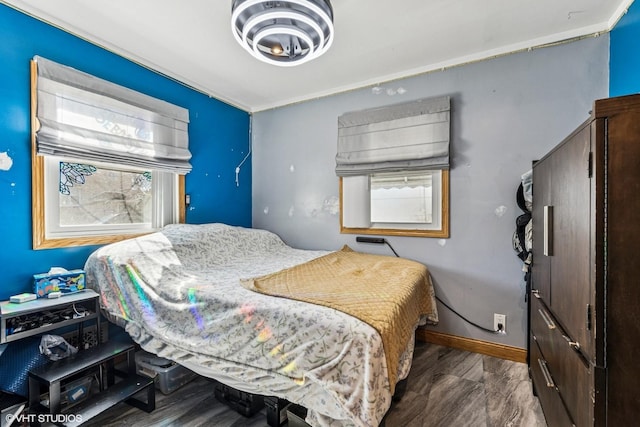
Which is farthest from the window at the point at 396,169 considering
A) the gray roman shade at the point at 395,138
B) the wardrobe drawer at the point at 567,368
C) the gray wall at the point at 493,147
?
the wardrobe drawer at the point at 567,368

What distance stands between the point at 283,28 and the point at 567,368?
1924 millimetres

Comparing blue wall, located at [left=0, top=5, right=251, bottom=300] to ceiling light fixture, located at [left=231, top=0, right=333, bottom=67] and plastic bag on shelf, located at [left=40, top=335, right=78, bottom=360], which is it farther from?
ceiling light fixture, located at [left=231, top=0, right=333, bottom=67]

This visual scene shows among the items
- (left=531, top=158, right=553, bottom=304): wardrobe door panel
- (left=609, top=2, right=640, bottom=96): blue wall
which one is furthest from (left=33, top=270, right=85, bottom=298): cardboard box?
(left=609, top=2, right=640, bottom=96): blue wall

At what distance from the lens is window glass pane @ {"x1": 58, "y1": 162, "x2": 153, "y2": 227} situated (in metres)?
2.09

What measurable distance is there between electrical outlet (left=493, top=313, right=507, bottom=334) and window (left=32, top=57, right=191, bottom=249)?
2.92 metres

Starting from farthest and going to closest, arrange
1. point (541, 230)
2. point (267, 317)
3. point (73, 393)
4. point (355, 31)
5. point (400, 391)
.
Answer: point (355, 31)
point (400, 391)
point (73, 393)
point (541, 230)
point (267, 317)

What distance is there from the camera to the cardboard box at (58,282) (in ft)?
5.80

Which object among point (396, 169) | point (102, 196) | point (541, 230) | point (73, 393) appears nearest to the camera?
point (541, 230)

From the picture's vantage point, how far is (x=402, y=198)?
2748 millimetres

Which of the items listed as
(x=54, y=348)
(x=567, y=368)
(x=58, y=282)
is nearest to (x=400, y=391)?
(x=567, y=368)

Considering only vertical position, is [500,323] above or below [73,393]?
above

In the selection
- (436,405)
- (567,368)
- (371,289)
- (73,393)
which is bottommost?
(436,405)

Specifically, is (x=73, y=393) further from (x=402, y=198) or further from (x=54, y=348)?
(x=402, y=198)

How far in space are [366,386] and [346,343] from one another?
6.6 inches
